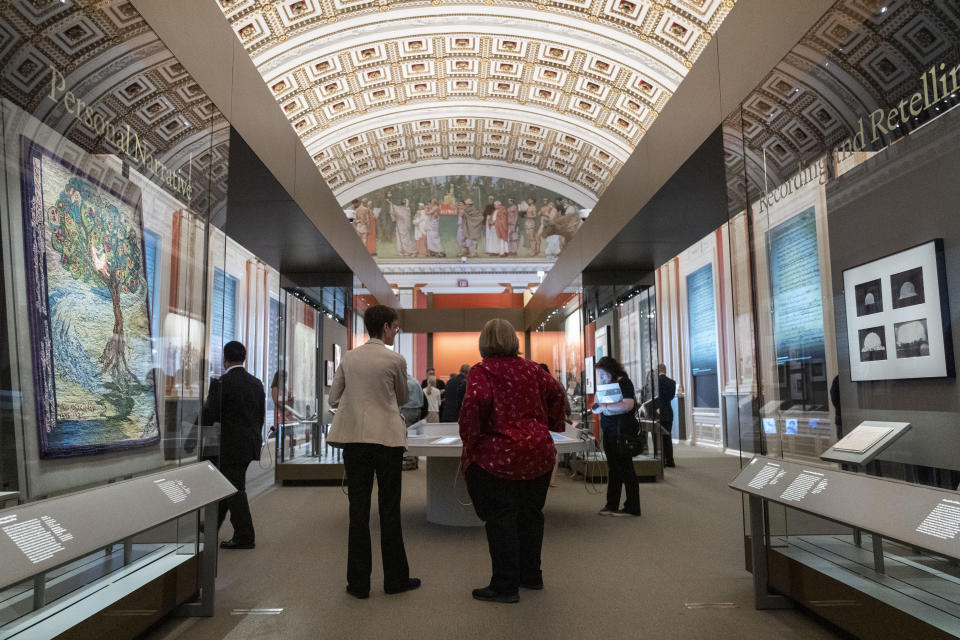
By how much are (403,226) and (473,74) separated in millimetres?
7549

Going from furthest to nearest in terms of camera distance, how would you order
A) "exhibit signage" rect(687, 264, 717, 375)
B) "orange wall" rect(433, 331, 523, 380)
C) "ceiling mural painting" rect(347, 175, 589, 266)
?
"ceiling mural painting" rect(347, 175, 589, 266)
"orange wall" rect(433, 331, 523, 380)
"exhibit signage" rect(687, 264, 717, 375)

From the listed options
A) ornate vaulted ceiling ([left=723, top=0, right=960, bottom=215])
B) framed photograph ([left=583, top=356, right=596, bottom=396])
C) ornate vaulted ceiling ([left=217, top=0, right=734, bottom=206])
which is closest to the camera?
ornate vaulted ceiling ([left=723, top=0, right=960, bottom=215])

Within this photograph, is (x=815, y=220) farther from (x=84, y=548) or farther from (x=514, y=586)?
(x=84, y=548)

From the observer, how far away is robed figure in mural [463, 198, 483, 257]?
82.0ft

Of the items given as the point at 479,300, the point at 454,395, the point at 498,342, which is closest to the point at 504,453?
the point at 498,342

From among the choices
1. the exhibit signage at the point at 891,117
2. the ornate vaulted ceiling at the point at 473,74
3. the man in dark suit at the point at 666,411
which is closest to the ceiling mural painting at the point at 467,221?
the ornate vaulted ceiling at the point at 473,74

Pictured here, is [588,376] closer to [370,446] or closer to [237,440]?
[237,440]

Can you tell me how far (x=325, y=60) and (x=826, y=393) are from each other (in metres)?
15.2

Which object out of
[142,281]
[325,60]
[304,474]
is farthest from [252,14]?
[142,281]

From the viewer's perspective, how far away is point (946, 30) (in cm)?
243

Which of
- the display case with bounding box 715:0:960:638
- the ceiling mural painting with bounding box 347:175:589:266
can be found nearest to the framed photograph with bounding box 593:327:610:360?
the display case with bounding box 715:0:960:638

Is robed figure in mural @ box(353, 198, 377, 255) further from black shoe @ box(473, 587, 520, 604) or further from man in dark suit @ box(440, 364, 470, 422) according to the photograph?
black shoe @ box(473, 587, 520, 604)

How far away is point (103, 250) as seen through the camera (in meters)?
2.95

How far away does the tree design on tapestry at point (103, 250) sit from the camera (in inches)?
104
